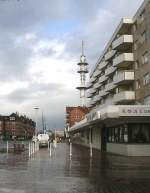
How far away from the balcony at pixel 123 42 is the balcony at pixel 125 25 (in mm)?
1786

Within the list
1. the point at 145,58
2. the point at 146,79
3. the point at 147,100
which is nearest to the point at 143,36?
the point at 145,58

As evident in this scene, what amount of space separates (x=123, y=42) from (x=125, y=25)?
2.65m

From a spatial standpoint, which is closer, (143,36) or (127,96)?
(143,36)

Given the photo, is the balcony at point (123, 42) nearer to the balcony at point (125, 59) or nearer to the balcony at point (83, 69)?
the balcony at point (125, 59)

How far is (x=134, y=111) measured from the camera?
4306cm

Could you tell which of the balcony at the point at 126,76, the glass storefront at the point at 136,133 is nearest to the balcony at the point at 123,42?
the balcony at the point at 126,76

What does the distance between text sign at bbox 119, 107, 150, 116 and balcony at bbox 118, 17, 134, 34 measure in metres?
22.8

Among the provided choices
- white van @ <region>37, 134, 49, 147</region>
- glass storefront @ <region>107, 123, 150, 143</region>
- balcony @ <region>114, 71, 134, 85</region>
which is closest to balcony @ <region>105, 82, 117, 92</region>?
balcony @ <region>114, 71, 134, 85</region>

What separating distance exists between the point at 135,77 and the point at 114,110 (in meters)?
18.0

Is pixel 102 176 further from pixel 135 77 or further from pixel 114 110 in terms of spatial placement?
pixel 135 77

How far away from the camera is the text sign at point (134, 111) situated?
1690 inches

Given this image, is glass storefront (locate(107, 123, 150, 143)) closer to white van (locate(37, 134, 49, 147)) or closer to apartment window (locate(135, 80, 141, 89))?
apartment window (locate(135, 80, 141, 89))

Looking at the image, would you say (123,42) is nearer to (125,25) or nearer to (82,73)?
(125,25)

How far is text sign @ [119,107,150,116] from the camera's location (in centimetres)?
4294
